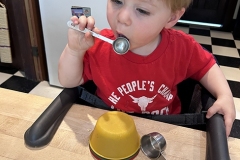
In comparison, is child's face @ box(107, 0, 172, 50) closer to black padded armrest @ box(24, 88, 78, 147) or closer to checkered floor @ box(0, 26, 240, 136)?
black padded armrest @ box(24, 88, 78, 147)

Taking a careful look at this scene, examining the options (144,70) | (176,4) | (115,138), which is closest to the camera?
(115,138)

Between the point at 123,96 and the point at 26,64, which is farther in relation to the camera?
the point at 26,64

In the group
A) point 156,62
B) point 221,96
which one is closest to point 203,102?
point 221,96

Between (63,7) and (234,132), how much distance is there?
1045 millimetres

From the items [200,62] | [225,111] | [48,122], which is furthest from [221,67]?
[48,122]

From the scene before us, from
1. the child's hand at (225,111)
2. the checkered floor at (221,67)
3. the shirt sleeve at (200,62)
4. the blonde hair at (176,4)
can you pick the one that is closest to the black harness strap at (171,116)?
the child's hand at (225,111)

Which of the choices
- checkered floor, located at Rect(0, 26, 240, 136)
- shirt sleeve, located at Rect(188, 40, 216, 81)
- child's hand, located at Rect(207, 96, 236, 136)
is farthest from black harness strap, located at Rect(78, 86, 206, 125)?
checkered floor, located at Rect(0, 26, 240, 136)

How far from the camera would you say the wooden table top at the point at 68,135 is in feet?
1.49

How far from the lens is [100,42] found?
0.68m

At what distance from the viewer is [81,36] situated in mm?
553

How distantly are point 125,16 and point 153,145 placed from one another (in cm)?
24

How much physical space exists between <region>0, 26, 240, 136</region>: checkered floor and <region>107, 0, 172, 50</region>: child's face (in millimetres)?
1064

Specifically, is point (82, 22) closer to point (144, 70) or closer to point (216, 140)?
point (144, 70)

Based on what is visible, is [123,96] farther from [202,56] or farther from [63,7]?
[63,7]
